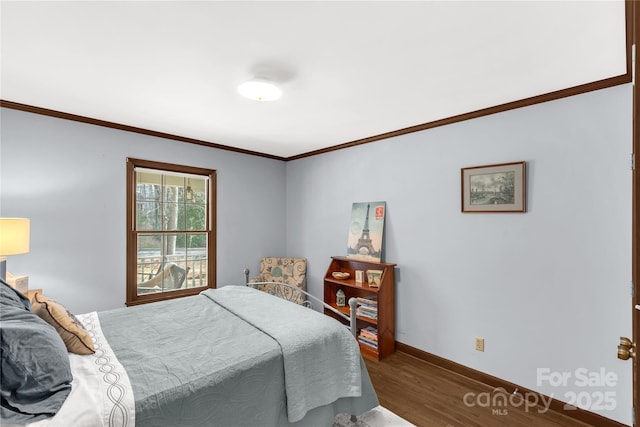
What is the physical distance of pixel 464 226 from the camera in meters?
2.94

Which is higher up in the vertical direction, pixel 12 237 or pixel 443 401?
pixel 12 237

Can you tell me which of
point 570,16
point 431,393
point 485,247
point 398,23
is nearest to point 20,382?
point 398,23

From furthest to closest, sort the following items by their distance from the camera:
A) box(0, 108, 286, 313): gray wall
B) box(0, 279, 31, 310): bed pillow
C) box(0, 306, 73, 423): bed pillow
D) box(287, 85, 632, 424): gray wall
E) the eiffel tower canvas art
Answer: the eiffel tower canvas art < box(0, 108, 286, 313): gray wall < box(287, 85, 632, 424): gray wall < box(0, 279, 31, 310): bed pillow < box(0, 306, 73, 423): bed pillow

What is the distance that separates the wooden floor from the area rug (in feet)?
0.25

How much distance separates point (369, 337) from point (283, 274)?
1.62 m

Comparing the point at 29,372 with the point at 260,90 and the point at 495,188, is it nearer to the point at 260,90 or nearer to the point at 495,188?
the point at 260,90

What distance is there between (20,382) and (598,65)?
3.49 meters

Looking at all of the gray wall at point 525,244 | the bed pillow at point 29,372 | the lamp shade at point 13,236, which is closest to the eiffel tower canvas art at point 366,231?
the gray wall at point 525,244

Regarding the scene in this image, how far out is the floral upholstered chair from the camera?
4.39 metres

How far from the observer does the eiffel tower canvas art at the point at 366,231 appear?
3.60 m

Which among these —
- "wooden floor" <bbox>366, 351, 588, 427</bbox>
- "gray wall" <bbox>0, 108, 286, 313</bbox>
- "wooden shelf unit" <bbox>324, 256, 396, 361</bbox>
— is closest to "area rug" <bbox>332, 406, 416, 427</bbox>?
"wooden floor" <bbox>366, 351, 588, 427</bbox>

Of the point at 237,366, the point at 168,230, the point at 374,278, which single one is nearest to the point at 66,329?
the point at 237,366

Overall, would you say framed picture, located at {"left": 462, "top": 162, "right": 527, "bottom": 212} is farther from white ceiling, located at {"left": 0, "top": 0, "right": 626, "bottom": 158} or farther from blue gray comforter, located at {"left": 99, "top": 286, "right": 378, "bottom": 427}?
blue gray comforter, located at {"left": 99, "top": 286, "right": 378, "bottom": 427}

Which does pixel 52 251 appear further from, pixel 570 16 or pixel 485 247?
pixel 570 16
